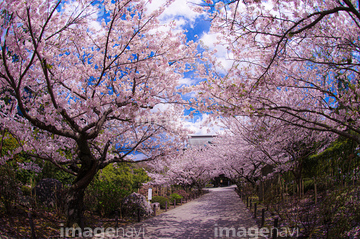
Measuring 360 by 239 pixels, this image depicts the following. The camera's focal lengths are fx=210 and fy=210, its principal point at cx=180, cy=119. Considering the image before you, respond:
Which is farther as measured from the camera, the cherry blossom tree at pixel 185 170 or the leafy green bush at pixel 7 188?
the cherry blossom tree at pixel 185 170

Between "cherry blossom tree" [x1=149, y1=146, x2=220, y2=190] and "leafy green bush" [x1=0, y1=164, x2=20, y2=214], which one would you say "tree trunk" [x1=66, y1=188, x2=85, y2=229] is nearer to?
"leafy green bush" [x1=0, y1=164, x2=20, y2=214]

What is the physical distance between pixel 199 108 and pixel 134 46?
10.0 feet

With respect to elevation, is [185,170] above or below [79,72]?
below

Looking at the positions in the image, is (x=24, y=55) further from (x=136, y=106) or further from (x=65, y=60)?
(x=136, y=106)

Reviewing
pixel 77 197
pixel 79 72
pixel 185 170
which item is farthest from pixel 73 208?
pixel 185 170

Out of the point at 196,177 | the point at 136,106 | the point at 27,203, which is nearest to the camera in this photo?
the point at 136,106

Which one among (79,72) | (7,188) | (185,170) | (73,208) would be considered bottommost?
(185,170)

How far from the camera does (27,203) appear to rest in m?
8.34

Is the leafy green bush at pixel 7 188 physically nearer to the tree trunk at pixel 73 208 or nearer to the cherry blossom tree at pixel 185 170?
the tree trunk at pixel 73 208

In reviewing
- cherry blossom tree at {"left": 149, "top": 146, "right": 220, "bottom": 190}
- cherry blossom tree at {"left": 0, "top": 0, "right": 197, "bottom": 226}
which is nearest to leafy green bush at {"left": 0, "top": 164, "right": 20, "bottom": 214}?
cherry blossom tree at {"left": 0, "top": 0, "right": 197, "bottom": 226}

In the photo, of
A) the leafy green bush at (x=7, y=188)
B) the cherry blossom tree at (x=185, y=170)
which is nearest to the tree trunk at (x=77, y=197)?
the leafy green bush at (x=7, y=188)

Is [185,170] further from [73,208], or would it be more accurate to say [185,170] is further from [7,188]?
[7,188]

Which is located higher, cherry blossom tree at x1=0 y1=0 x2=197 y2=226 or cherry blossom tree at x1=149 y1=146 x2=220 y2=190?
cherry blossom tree at x1=0 y1=0 x2=197 y2=226

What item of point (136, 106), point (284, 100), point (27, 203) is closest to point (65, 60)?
point (136, 106)
